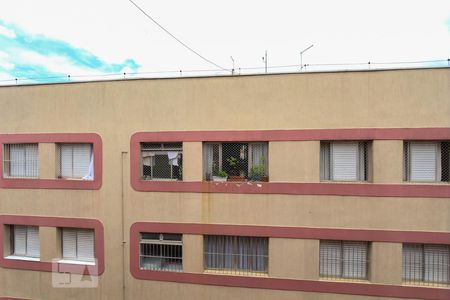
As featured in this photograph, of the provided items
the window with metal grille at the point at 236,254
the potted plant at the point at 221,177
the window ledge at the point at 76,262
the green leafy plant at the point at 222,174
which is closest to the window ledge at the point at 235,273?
the window with metal grille at the point at 236,254

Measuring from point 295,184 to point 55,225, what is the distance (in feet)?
22.1

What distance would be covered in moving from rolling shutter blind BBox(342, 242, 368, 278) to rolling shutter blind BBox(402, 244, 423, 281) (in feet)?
2.95

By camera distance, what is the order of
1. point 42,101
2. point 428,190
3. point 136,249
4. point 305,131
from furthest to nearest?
point 42,101 → point 136,249 → point 305,131 → point 428,190

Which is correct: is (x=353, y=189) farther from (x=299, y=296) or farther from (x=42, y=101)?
(x=42, y=101)

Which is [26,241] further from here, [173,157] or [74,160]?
[173,157]

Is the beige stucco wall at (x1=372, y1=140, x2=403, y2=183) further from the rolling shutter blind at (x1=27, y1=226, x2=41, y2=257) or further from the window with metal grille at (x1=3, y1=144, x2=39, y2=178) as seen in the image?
the rolling shutter blind at (x1=27, y1=226, x2=41, y2=257)

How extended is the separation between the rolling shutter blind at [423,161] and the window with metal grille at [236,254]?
3983 millimetres

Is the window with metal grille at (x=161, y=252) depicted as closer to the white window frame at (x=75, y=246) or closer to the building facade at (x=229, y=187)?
the building facade at (x=229, y=187)

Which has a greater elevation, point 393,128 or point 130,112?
point 130,112

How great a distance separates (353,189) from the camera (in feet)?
18.5

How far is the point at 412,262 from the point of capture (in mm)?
5695

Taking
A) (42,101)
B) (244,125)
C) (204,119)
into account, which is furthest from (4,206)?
(244,125)

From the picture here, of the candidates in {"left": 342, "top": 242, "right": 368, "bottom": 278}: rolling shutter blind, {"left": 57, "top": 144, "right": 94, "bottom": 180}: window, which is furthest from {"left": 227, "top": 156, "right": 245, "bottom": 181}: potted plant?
{"left": 57, "top": 144, "right": 94, "bottom": 180}: window

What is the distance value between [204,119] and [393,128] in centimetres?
457
